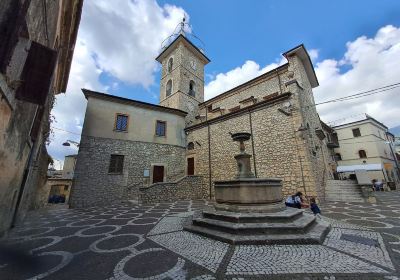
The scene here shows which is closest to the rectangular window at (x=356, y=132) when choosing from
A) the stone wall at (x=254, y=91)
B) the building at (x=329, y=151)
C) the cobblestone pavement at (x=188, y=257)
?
the building at (x=329, y=151)

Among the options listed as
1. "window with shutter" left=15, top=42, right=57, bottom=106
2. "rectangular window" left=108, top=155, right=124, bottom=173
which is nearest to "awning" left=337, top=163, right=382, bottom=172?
"rectangular window" left=108, top=155, right=124, bottom=173

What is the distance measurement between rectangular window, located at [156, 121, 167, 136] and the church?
0.09m

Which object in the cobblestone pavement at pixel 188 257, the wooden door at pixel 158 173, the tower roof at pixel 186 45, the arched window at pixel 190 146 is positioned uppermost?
the tower roof at pixel 186 45

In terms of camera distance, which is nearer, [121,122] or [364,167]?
[121,122]

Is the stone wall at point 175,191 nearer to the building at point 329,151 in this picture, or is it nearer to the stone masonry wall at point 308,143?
the stone masonry wall at point 308,143

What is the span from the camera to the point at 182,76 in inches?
861

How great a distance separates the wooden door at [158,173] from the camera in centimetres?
1489

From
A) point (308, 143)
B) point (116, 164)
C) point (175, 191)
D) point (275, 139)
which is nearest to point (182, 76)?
point (116, 164)

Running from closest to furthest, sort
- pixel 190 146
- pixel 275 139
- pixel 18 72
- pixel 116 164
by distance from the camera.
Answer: pixel 18 72 < pixel 275 139 < pixel 116 164 < pixel 190 146

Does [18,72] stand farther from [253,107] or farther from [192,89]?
[192,89]

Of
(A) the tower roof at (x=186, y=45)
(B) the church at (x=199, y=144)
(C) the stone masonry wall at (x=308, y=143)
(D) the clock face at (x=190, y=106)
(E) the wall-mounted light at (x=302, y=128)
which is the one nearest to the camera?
(C) the stone masonry wall at (x=308, y=143)

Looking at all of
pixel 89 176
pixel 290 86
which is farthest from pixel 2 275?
pixel 290 86

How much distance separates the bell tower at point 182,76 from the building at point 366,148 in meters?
21.6

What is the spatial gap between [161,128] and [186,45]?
1309cm
